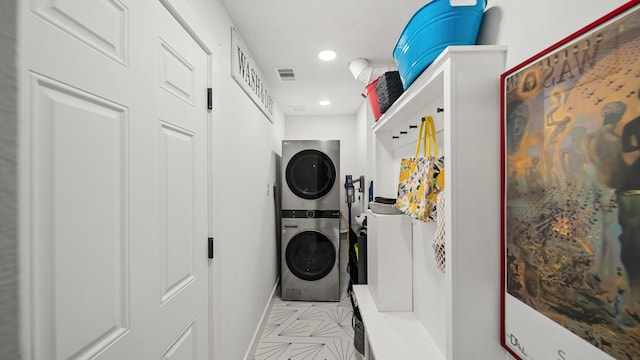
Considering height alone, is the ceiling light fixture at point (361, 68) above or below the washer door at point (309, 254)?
above

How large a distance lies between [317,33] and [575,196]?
1800mm

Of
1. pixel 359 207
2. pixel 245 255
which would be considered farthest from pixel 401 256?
pixel 359 207

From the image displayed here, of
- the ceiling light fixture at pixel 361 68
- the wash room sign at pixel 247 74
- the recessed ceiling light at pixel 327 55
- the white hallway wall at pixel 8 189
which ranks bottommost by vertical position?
the white hallway wall at pixel 8 189

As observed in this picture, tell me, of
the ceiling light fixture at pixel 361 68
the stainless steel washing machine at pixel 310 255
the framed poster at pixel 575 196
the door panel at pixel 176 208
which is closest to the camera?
the framed poster at pixel 575 196

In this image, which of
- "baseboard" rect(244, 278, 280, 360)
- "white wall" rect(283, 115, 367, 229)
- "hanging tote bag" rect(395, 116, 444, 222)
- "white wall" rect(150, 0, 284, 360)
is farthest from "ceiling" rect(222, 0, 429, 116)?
"baseboard" rect(244, 278, 280, 360)

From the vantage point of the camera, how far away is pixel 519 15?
800mm

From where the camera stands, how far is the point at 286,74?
2652 mm

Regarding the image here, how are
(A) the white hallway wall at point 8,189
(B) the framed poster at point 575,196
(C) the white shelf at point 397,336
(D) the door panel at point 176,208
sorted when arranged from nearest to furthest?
(A) the white hallway wall at point 8,189, (B) the framed poster at point 575,196, (D) the door panel at point 176,208, (C) the white shelf at point 397,336

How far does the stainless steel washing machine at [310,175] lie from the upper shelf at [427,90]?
1.61 metres

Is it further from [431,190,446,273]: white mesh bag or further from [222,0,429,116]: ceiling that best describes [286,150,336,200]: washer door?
[431,190,446,273]: white mesh bag

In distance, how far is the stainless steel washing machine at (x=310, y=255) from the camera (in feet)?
11.0

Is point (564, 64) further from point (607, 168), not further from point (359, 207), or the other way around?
point (359, 207)

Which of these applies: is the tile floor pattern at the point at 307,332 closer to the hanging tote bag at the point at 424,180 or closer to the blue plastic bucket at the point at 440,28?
the hanging tote bag at the point at 424,180

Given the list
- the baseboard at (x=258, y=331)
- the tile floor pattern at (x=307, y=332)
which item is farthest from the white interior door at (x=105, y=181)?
the tile floor pattern at (x=307, y=332)
